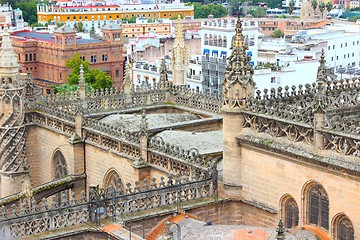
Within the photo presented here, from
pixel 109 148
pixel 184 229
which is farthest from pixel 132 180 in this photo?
pixel 184 229

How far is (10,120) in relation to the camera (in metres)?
37.5

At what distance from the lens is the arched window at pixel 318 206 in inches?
918

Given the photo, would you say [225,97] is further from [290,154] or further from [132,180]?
[132,180]

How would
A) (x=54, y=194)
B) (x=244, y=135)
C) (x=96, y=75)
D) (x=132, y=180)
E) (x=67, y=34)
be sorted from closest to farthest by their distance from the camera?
(x=244, y=135)
(x=132, y=180)
(x=54, y=194)
(x=96, y=75)
(x=67, y=34)

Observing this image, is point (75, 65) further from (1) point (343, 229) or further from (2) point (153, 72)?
(1) point (343, 229)

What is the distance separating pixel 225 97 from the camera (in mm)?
26078

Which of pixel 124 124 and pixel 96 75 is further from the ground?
pixel 124 124

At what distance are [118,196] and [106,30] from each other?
125 meters

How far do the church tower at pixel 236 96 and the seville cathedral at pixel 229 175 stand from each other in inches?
1.4

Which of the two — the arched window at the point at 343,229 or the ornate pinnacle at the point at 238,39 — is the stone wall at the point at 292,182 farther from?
the ornate pinnacle at the point at 238,39

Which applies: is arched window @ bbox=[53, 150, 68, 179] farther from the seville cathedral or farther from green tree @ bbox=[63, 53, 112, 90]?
green tree @ bbox=[63, 53, 112, 90]

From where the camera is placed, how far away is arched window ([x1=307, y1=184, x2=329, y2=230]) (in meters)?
23.3

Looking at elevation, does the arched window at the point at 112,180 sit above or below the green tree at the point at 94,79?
above

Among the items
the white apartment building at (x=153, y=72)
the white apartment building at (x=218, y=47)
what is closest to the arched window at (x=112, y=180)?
the white apartment building at (x=218, y=47)
